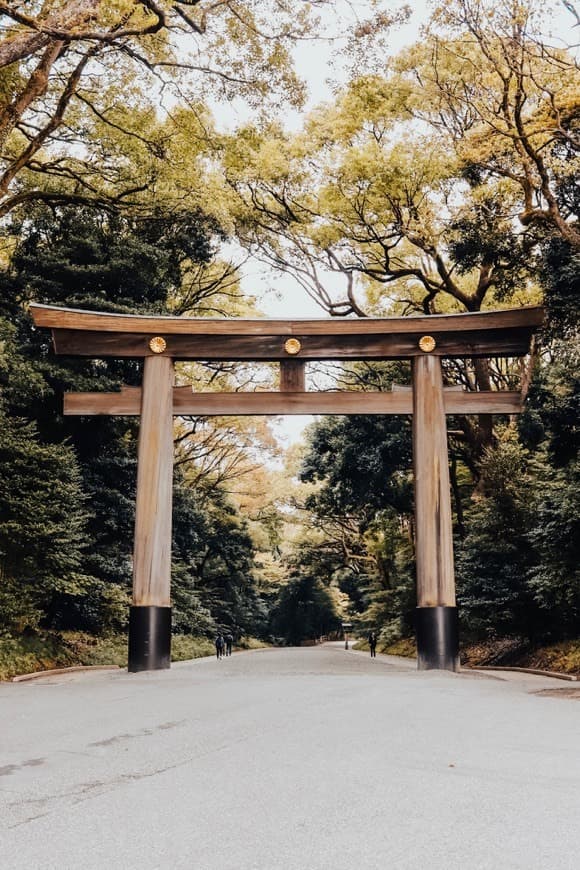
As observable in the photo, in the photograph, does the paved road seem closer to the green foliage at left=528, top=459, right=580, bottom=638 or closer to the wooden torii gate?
the wooden torii gate

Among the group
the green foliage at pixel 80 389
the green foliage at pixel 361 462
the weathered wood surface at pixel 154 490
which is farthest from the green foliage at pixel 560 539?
the green foliage at pixel 80 389

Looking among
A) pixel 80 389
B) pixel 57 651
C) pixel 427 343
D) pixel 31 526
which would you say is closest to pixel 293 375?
pixel 427 343

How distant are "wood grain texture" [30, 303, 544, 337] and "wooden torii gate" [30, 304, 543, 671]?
2 centimetres

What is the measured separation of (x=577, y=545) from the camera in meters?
11.9

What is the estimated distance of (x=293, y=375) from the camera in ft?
37.4

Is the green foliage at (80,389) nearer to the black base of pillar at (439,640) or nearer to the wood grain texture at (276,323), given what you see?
the wood grain texture at (276,323)

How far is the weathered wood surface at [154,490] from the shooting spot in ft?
33.4

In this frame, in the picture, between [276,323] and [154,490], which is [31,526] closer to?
[154,490]

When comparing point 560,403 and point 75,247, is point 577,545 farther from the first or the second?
point 75,247

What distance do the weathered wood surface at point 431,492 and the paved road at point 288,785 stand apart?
12.6ft

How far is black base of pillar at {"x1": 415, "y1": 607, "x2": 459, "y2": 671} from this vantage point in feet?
33.2

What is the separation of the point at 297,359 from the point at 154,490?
303cm

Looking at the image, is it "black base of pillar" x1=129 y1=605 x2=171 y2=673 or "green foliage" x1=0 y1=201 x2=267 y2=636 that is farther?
"green foliage" x1=0 y1=201 x2=267 y2=636

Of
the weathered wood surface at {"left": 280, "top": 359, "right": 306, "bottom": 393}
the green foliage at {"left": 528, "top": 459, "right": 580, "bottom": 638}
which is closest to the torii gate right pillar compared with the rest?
the weathered wood surface at {"left": 280, "top": 359, "right": 306, "bottom": 393}
